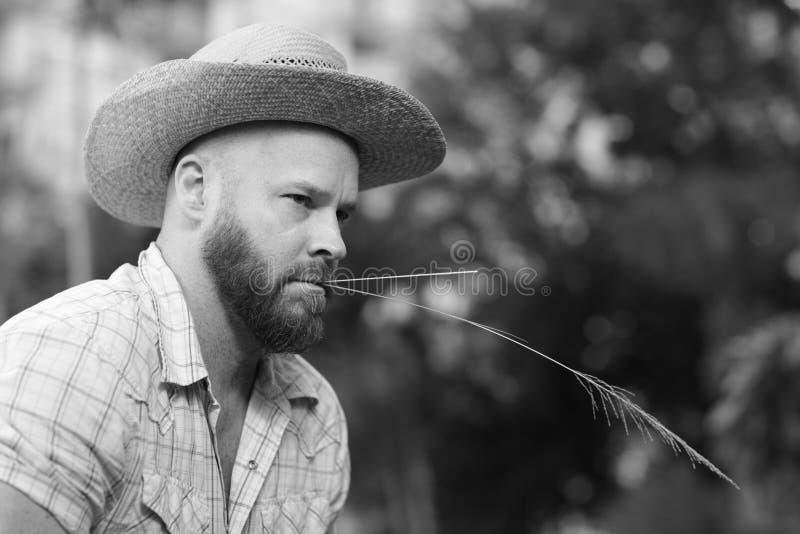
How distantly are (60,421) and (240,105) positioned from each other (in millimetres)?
664

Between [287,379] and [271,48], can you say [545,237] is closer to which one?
[287,379]

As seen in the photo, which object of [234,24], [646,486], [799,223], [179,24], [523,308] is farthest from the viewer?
[234,24]

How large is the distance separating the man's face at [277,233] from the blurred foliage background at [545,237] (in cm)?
614

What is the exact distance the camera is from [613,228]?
8.98 metres

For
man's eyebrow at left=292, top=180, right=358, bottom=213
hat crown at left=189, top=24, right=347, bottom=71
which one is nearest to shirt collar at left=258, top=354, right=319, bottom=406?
man's eyebrow at left=292, top=180, right=358, bottom=213

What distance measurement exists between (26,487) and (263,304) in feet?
1.85

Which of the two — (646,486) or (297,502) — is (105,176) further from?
(646,486)

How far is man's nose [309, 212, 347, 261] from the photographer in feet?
6.25

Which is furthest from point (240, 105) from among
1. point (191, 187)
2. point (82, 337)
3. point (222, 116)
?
point (82, 337)

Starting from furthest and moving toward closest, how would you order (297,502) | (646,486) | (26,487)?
1. (646,486)
2. (297,502)
3. (26,487)

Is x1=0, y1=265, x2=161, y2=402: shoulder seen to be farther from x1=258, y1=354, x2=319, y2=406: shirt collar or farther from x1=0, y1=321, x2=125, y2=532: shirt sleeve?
x1=258, y1=354, x2=319, y2=406: shirt collar

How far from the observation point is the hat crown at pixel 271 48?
1947 mm

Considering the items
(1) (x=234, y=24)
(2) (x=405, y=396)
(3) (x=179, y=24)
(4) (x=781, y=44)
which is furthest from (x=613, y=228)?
(1) (x=234, y=24)

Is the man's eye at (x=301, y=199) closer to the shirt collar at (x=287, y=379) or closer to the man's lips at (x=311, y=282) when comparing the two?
the man's lips at (x=311, y=282)
